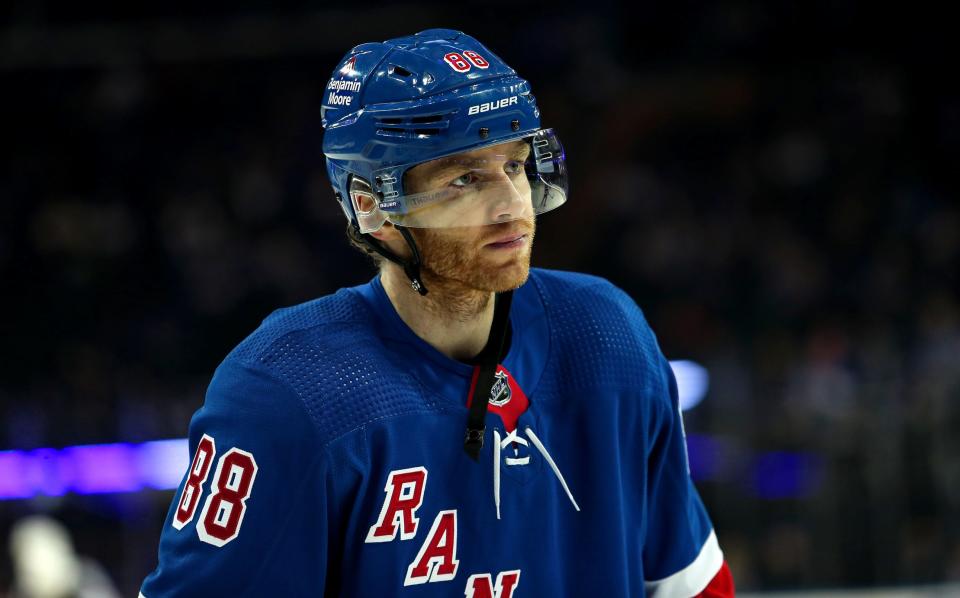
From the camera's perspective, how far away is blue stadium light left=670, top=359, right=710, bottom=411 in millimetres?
5623

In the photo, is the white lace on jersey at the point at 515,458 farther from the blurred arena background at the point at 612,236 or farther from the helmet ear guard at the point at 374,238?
the blurred arena background at the point at 612,236

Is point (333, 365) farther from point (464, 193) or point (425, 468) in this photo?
point (464, 193)

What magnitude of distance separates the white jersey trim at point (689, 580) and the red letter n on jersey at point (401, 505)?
1.66ft

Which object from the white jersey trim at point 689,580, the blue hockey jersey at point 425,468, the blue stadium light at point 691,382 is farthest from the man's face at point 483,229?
the blue stadium light at point 691,382

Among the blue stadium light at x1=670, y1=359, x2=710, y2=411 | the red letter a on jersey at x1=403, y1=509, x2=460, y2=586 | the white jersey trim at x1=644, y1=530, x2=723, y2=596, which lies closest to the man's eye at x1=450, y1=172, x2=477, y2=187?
the red letter a on jersey at x1=403, y1=509, x2=460, y2=586

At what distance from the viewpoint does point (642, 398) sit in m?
2.00

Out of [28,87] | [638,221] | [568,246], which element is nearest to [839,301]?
[638,221]

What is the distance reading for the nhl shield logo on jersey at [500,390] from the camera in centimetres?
190

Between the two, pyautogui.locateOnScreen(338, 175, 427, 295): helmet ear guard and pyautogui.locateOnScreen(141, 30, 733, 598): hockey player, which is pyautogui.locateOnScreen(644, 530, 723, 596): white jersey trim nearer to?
pyautogui.locateOnScreen(141, 30, 733, 598): hockey player

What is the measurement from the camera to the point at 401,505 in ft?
5.90

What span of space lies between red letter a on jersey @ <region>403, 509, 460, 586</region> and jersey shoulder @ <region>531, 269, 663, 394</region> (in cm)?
30

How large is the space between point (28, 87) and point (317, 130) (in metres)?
2.08

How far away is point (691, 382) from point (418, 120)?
13.5ft

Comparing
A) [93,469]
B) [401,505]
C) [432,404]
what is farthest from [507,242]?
[93,469]
